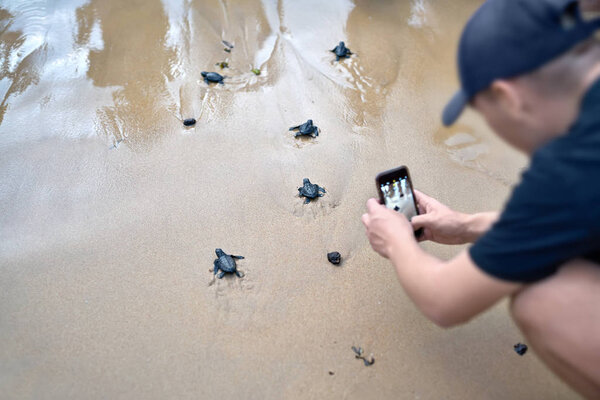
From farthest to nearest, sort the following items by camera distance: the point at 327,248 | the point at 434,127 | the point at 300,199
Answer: the point at 434,127
the point at 300,199
the point at 327,248

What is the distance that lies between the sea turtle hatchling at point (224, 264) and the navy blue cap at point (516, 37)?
116 cm

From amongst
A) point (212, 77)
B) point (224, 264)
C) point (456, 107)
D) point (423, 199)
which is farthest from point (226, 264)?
point (212, 77)

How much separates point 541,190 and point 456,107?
0.30m

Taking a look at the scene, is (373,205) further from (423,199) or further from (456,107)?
(456,107)

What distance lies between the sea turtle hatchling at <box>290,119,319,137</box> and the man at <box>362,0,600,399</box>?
134 cm

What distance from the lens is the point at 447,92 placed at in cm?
271

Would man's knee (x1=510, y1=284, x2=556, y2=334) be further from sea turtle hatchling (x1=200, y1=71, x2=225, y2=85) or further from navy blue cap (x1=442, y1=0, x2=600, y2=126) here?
sea turtle hatchling (x1=200, y1=71, x2=225, y2=85)

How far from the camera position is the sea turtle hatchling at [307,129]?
7.97 ft

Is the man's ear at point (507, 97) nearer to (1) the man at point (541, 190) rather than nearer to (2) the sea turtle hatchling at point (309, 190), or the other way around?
(1) the man at point (541, 190)

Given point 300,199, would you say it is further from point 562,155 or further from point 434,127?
point 562,155

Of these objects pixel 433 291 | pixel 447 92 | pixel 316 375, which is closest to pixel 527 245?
pixel 433 291

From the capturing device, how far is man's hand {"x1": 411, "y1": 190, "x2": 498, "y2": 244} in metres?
1.59

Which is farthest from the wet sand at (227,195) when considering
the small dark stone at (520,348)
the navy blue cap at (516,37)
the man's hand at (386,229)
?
the navy blue cap at (516,37)

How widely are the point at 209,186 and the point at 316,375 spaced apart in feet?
3.47
